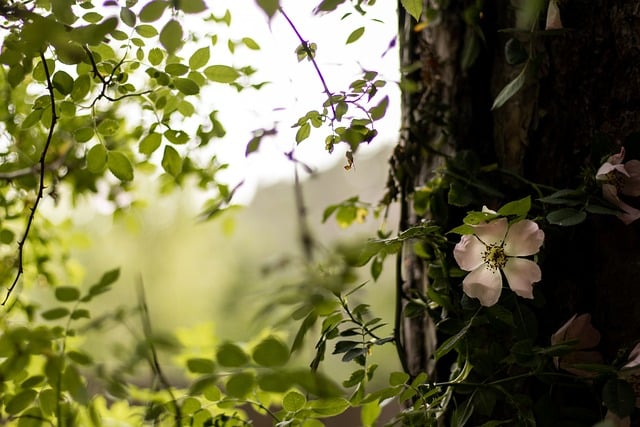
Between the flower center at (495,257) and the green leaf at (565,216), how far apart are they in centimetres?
6

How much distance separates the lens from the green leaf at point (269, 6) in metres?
0.46

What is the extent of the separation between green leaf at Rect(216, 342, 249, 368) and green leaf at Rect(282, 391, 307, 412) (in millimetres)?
211

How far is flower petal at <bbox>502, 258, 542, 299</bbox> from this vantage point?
0.66 metres

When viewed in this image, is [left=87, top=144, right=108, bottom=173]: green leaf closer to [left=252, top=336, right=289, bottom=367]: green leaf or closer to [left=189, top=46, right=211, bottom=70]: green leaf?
[left=189, top=46, right=211, bottom=70]: green leaf

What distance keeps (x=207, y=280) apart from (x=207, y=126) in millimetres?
3358

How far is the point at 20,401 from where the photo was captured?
2.35 ft

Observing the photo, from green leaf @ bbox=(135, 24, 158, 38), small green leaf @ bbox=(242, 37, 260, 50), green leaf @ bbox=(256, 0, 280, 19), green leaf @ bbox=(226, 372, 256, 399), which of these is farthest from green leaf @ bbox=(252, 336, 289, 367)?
small green leaf @ bbox=(242, 37, 260, 50)

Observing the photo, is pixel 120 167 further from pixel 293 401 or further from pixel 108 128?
pixel 293 401

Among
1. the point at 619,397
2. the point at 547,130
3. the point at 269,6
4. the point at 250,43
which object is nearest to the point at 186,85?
the point at 250,43

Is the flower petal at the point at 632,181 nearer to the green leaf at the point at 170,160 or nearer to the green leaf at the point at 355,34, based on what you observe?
the green leaf at the point at 355,34

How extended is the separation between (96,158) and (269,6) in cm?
38

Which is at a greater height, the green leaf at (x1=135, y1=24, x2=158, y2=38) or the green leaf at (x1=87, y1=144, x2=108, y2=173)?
the green leaf at (x1=135, y1=24, x2=158, y2=38)

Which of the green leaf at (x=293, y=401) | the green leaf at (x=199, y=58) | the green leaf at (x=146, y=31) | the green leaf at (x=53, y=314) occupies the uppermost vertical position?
the green leaf at (x=146, y=31)

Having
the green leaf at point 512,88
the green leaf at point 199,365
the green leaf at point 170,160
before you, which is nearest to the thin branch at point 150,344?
the green leaf at point 199,365
